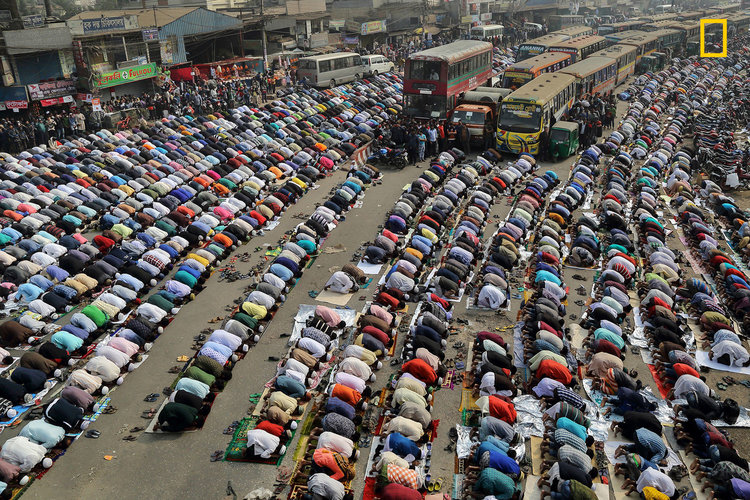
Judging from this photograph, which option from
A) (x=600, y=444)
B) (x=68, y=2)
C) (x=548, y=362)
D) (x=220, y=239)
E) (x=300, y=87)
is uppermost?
(x=68, y=2)

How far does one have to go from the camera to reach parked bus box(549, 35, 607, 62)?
44.7 meters

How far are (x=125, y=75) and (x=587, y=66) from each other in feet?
89.8

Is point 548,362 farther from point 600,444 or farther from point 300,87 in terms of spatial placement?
point 300,87

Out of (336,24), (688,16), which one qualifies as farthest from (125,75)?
(688,16)

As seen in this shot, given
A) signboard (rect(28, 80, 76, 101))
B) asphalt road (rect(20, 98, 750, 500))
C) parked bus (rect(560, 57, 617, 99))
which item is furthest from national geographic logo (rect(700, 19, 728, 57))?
signboard (rect(28, 80, 76, 101))

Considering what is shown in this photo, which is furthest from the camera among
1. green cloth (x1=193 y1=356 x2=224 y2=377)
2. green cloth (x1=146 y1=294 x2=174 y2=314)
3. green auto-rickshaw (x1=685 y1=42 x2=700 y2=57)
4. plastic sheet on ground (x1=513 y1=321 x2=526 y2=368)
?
green auto-rickshaw (x1=685 y1=42 x2=700 y2=57)

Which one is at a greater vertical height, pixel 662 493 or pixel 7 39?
pixel 7 39

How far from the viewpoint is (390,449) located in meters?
11.4

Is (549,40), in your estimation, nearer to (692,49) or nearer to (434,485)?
(692,49)

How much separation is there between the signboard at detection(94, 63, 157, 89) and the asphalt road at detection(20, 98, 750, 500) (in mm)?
21537

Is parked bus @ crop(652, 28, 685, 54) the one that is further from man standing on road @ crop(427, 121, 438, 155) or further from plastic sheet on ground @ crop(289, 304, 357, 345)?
plastic sheet on ground @ crop(289, 304, 357, 345)

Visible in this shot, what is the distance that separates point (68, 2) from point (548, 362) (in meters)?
93.3

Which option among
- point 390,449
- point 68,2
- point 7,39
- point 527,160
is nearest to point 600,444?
point 390,449

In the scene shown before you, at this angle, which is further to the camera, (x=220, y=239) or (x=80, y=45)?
(x=80, y=45)
